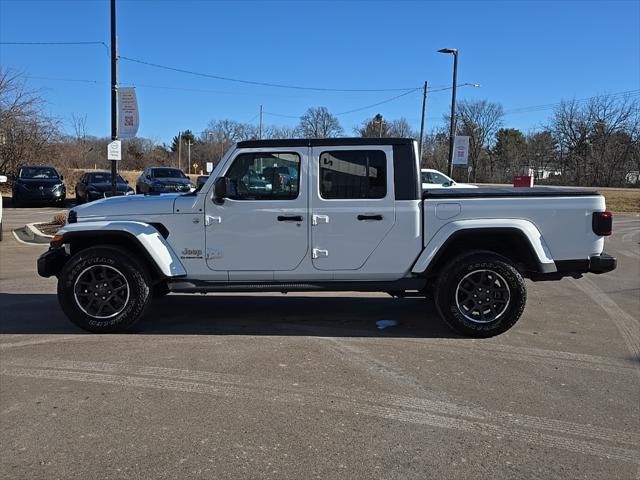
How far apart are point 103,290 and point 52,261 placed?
0.70m

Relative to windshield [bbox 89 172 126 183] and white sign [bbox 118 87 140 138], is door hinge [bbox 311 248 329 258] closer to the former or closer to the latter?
white sign [bbox 118 87 140 138]

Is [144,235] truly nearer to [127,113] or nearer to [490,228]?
[490,228]

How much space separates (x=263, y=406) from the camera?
3854 millimetres

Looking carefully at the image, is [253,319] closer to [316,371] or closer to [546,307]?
[316,371]

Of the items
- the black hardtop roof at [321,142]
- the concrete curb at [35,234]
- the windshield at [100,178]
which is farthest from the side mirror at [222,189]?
the windshield at [100,178]

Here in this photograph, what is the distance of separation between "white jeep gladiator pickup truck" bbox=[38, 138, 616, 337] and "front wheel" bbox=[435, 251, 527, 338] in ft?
0.03

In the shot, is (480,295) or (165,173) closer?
(480,295)

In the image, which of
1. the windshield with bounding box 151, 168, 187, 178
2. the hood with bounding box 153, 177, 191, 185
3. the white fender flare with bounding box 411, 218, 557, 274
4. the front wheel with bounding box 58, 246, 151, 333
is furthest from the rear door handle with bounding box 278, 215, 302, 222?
the windshield with bounding box 151, 168, 187, 178

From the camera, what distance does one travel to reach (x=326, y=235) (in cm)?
549

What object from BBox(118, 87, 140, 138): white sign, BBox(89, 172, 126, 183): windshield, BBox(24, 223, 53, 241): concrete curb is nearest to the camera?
BBox(24, 223, 53, 241): concrete curb

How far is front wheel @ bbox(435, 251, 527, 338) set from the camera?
5.40 meters

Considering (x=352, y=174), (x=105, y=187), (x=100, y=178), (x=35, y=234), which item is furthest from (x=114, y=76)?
(x=352, y=174)

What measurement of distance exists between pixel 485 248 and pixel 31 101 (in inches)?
1331

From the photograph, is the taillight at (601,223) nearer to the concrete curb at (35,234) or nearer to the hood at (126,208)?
the hood at (126,208)
